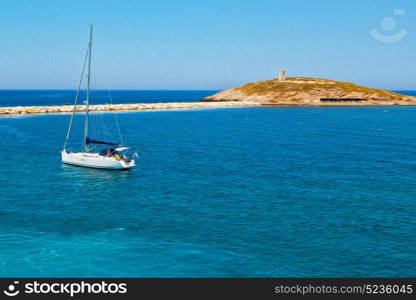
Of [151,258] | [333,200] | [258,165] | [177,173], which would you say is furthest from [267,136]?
[151,258]

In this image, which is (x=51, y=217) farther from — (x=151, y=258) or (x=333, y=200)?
(x=333, y=200)

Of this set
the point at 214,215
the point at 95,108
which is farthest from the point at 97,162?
the point at 95,108

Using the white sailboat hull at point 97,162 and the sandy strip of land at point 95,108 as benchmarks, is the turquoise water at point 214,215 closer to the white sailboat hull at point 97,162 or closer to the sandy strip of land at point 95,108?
the white sailboat hull at point 97,162

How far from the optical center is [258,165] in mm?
54750

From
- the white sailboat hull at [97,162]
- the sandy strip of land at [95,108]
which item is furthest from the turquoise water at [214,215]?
the sandy strip of land at [95,108]

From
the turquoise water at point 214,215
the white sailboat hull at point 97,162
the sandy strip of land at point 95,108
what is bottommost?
the turquoise water at point 214,215

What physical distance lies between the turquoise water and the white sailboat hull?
3.11 ft

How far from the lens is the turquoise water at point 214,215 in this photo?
81.6ft

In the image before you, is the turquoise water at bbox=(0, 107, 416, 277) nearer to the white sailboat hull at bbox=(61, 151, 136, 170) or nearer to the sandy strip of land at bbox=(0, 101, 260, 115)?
the white sailboat hull at bbox=(61, 151, 136, 170)

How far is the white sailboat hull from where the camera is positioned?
2014 inches

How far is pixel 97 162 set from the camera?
51.9m

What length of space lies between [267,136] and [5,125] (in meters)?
64.0

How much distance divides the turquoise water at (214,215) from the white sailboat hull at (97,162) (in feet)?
3.11

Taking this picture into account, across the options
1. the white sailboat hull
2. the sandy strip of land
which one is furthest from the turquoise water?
the sandy strip of land
